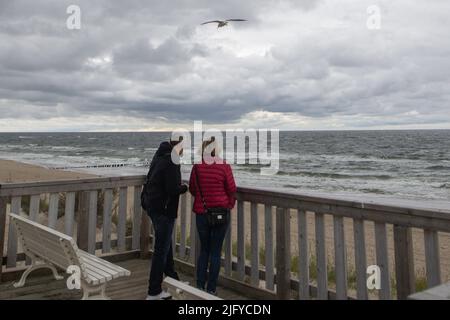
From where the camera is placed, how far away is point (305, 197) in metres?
3.62

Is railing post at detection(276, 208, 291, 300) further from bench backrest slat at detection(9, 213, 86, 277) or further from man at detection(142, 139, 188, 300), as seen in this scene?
bench backrest slat at detection(9, 213, 86, 277)

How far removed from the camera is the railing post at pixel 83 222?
16.1 ft

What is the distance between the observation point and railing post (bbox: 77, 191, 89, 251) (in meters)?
4.91

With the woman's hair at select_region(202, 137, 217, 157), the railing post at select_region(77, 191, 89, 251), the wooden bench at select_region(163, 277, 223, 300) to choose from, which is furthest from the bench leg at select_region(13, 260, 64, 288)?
the wooden bench at select_region(163, 277, 223, 300)

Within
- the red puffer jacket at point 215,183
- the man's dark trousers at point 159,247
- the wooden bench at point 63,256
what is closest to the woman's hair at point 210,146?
the red puffer jacket at point 215,183

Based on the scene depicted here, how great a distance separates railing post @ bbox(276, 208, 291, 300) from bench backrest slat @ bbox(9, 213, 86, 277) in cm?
178

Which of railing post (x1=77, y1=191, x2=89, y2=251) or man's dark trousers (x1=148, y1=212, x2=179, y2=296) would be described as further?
railing post (x1=77, y1=191, x2=89, y2=251)

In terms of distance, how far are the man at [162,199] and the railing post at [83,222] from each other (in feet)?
3.88

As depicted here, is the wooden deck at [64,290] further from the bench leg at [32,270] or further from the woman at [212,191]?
the woman at [212,191]

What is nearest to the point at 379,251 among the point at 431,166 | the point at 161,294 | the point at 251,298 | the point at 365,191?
the point at 251,298

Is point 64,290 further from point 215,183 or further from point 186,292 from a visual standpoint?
point 186,292

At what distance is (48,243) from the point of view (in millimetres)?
3674

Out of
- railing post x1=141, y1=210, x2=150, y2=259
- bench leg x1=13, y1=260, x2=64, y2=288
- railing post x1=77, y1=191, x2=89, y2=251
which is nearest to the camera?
bench leg x1=13, y1=260, x2=64, y2=288
